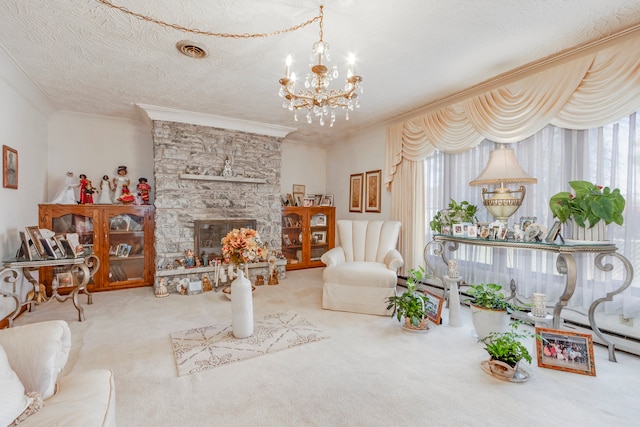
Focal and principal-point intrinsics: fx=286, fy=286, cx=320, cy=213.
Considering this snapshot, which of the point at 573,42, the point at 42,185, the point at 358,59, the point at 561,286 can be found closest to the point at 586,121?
the point at 573,42

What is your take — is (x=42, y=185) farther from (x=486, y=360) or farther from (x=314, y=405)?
(x=486, y=360)

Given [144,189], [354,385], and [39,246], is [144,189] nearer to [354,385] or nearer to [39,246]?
[39,246]

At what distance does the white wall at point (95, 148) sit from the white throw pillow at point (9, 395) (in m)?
4.00

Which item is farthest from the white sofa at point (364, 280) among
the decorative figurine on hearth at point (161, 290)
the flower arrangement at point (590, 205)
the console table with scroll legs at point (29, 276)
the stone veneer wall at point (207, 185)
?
the console table with scroll legs at point (29, 276)

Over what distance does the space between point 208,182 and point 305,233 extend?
1980 millimetres

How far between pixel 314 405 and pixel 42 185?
4548 mm

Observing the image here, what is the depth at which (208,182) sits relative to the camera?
436 cm

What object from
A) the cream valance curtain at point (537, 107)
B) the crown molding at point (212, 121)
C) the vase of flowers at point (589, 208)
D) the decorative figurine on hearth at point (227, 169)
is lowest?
the vase of flowers at point (589, 208)

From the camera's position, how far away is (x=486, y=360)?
7.06 feet

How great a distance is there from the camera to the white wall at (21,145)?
8.98ft

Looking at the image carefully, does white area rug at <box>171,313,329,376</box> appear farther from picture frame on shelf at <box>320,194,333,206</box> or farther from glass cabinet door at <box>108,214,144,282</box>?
picture frame on shelf at <box>320,194,333,206</box>

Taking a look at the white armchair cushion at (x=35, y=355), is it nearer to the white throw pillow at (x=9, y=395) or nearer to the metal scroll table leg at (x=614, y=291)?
the white throw pillow at (x=9, y=395)

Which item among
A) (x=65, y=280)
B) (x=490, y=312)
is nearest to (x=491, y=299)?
(x=490, y=312)

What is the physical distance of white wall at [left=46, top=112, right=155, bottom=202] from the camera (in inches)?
162
